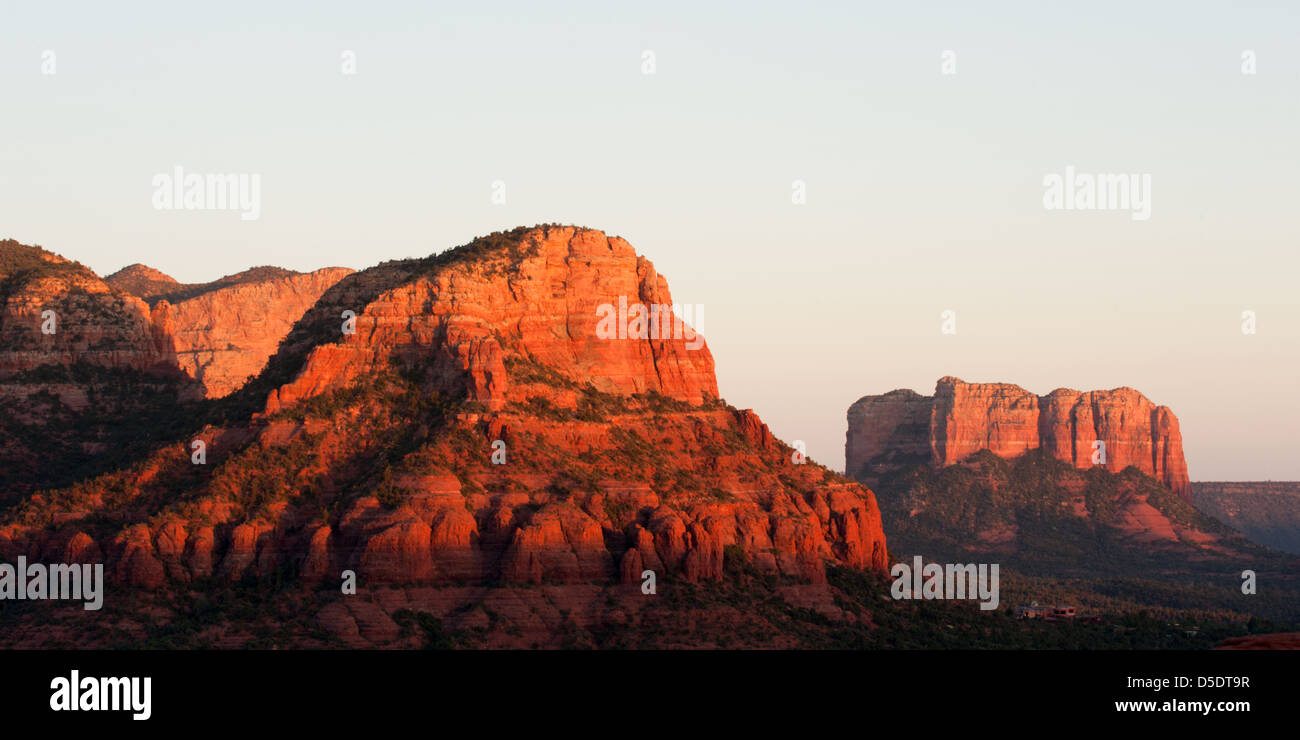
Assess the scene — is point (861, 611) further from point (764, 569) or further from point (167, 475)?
point (167, 475)

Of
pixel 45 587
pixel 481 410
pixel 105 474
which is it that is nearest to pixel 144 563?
pixel 45 587

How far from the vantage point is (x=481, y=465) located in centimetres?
12412

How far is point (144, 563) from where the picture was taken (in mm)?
115250

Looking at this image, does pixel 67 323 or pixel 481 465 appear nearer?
pixel 481 465

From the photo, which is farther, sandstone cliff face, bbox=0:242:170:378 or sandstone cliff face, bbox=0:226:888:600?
sandstone cliff face, bbox=0:242:170:378

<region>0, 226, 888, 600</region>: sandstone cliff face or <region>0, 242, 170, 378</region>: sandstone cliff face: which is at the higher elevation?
<region>0, 242, 170, 378</region>: sandstone cliff face

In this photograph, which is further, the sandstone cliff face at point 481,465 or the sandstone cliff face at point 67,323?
the sandstone cliff face at point 67,323

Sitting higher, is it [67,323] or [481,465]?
[67,323]

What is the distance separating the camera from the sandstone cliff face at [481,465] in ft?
384

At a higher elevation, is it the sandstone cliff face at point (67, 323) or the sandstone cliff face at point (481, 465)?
the sandstone cliff face at point (67, 323)

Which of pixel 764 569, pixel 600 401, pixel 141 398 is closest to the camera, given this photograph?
pixel 764 569

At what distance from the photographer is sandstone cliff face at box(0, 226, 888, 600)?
384 ft
